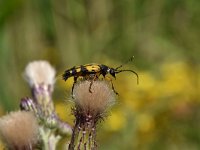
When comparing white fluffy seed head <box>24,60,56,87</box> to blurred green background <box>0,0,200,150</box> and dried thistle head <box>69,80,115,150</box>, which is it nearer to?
dried thistle head <box>69,80,115,150</box>

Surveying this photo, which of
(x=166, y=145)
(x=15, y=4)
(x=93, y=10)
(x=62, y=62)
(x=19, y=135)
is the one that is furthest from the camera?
(x=62, y=62)

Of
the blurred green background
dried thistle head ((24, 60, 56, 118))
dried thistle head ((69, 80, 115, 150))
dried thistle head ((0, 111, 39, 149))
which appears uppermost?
the blurred green background

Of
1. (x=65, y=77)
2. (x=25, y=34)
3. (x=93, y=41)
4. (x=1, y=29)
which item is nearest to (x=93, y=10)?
(x=93, y=41)

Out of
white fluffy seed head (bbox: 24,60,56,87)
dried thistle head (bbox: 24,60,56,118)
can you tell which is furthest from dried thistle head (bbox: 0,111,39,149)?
white fluffy seed head (bbox: 24,60,56,87)

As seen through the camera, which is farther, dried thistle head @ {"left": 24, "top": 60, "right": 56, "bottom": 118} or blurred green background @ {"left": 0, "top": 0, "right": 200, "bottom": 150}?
blurred green background @ {"left": 0, "top": 0, "right": 200, "bottom": 150}

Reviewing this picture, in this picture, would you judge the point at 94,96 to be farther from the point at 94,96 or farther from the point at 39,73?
the point at 39,73

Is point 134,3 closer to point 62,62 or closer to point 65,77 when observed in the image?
point 62,62
